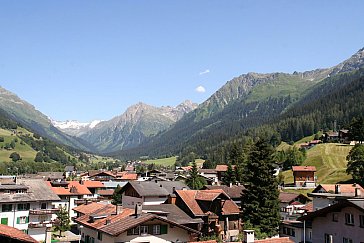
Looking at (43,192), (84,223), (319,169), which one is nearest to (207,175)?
(319,169)

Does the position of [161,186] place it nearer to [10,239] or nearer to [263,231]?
[263,231]

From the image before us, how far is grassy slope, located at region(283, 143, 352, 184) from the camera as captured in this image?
384 ft

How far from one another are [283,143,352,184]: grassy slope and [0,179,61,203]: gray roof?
77.2 metres

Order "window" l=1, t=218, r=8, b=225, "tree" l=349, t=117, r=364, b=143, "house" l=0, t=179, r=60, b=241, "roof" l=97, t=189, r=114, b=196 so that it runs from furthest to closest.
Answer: "tree" l=349, t=117, r=364, b=143, "roof" l=97, t=189, r=114, b=196, "house" l=0, t=179, r=60, b=241, "window" l=1, t=218, r=8, b=225

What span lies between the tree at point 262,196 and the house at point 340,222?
20214mm

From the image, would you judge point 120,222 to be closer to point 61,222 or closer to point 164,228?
point 164,228

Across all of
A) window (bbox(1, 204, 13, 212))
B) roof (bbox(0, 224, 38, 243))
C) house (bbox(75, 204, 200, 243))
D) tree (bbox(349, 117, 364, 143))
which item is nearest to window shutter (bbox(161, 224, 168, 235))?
house (bbox(75, 204, 200, 243))

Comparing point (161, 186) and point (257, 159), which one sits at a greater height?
point (257, 159)

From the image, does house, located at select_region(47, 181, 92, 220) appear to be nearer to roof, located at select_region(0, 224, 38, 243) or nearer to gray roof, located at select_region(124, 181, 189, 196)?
gray roof, located at select_region(124, 181, 189, 196)

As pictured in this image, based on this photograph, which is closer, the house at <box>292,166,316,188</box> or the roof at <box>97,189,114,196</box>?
the roof at <box>97,189,114,196</box>

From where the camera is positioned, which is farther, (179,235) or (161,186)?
(161,186)

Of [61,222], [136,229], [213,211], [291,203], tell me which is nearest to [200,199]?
[213,211]

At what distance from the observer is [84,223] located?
4669 centimetres

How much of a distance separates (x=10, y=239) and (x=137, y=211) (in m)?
24.2
